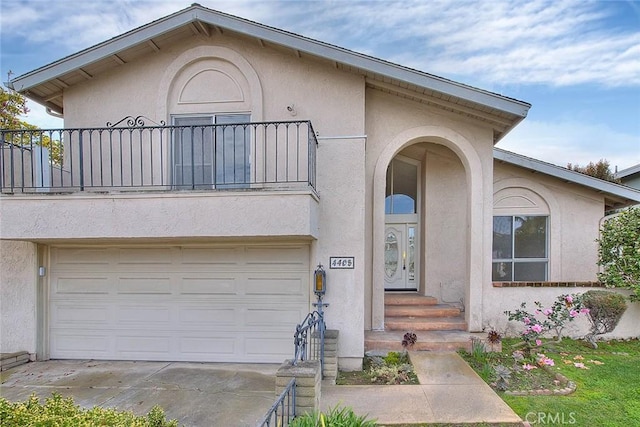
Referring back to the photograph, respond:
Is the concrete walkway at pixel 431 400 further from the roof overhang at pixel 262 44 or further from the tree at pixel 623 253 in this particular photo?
the roof overhang at pixel 262 44

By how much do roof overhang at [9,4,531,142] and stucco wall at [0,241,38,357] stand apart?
3415 mm

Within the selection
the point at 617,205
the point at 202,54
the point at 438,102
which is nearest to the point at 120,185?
the point at 202,54

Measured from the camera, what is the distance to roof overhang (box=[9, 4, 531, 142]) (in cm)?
672

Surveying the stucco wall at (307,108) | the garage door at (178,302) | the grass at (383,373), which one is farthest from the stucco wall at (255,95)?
the grass at (383,373)

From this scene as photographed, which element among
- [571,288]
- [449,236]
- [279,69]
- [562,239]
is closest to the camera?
[279,69]

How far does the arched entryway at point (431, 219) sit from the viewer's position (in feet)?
25.4

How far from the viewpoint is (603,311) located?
7555mm

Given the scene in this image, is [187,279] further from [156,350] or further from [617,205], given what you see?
[617,205]

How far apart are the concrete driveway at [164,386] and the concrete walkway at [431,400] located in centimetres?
130

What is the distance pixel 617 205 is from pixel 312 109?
999 centimetres

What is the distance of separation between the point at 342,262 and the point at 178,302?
3692 mm

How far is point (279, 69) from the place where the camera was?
288 inches

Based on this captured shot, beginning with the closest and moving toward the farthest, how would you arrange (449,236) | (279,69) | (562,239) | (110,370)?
(110,370) → (279,69) → (449,236) → (562,239)

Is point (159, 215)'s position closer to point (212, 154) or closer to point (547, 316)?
point (212, 154)
